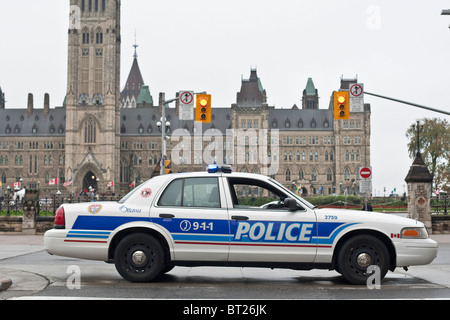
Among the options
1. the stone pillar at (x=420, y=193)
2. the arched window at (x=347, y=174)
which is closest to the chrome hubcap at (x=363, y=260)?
the stone pillar at (x=420, y=193)

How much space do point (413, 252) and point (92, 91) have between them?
9959 centimetres

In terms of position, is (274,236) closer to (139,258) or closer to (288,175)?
(139,258)

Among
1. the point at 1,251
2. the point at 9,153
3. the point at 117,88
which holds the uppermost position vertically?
the point at 117,88

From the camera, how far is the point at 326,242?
9.20m

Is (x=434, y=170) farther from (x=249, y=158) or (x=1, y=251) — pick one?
(x=1, y=251)

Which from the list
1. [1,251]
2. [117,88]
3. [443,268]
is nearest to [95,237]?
[443,268]

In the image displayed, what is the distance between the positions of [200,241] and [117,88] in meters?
99.7

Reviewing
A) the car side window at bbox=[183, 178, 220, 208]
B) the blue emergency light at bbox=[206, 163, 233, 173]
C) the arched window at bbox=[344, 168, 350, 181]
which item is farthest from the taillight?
the arched window at bbox=[344, 168, 350, 181]

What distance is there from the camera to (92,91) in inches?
4139

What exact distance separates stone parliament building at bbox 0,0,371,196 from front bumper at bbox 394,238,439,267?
314 ft

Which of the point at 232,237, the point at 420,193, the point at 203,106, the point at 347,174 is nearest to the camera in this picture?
the point at 232,237

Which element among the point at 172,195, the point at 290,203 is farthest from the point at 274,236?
the point at 172,195

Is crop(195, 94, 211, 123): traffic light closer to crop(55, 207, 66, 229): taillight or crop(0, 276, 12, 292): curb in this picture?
crop(55, 207, 66, 229): taillight

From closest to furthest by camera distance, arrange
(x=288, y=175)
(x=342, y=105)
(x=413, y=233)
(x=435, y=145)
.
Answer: (x=413, y=233) < (x=342, y=105) < (x=435, y=145) < (x=288, y=175)
